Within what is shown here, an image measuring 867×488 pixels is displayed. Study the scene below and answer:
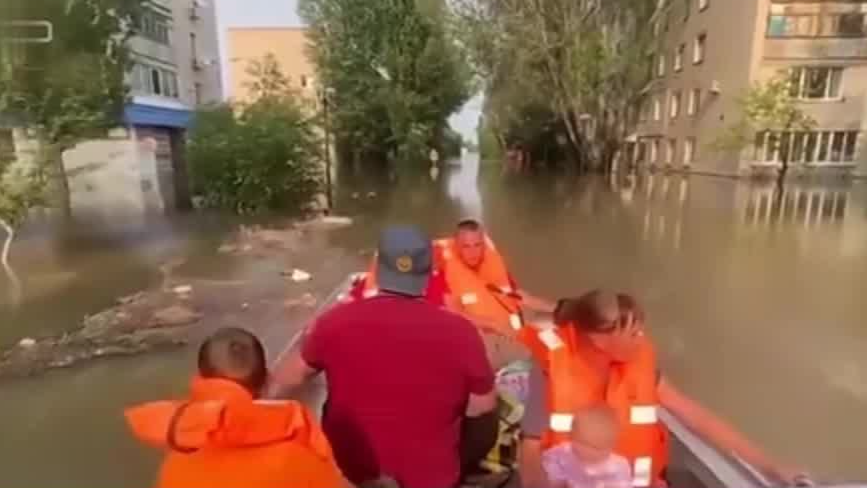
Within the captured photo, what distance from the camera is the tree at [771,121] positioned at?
894 inches

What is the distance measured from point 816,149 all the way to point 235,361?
2787 centimetres

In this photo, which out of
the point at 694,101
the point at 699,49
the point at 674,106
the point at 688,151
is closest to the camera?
the point at 699,49

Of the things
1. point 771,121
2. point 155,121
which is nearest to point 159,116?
point 155,121

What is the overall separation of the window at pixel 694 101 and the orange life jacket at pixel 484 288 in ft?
92.7

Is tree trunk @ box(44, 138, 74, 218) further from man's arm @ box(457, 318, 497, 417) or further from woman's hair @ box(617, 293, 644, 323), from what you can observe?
woman's hair @ box(617, 293, 644, 323)

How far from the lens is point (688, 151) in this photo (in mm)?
31203

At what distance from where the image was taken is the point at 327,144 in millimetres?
16781

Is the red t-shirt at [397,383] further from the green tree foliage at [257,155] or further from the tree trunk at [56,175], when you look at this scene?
the green tree foliage at [257,155]

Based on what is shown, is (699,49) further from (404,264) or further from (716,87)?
(404,264)

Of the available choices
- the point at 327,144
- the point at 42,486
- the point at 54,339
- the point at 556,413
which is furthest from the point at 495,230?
the point at 556,413

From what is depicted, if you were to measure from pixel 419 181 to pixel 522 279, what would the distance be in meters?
18.4

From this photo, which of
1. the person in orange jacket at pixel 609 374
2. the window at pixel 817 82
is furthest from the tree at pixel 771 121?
the person in orange jacket at pixel 609 374

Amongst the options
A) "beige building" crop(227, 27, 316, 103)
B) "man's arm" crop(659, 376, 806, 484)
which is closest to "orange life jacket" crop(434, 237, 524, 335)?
"man's arm" crop(659, 376, 806, 484)

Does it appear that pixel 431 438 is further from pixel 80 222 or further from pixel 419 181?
pixel 419 181
